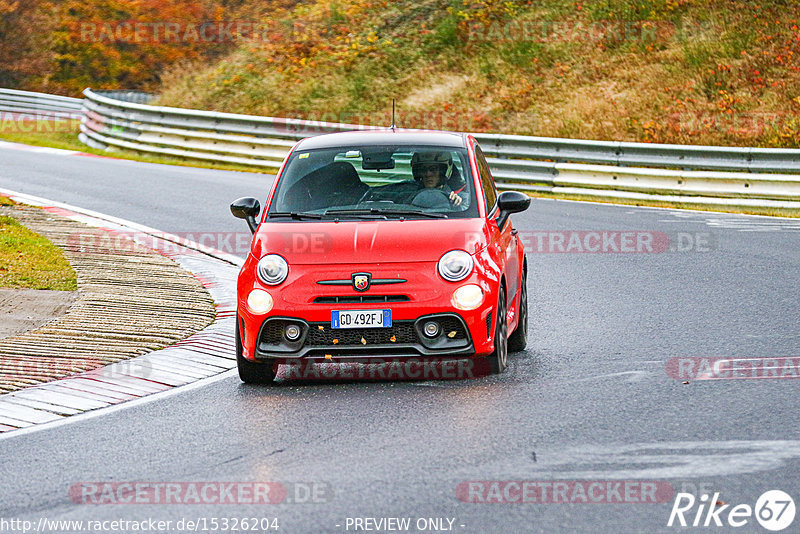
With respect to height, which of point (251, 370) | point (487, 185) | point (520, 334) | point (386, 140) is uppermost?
point (386, 140)

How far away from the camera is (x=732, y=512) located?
17.6 feet

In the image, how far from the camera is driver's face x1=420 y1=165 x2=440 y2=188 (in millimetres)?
9000

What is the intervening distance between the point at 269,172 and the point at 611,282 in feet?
43.1

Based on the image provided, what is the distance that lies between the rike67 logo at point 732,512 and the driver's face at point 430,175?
394 centimetres

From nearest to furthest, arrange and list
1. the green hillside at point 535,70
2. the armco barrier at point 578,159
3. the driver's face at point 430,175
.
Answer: the driver's face at point 430,175
the armco barrier at point 578,159
the green hillside at point 535,70

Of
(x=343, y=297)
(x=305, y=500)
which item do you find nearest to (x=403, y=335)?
(x=343, y=297)

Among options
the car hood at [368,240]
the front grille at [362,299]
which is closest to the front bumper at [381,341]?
the front grille at [362,299]

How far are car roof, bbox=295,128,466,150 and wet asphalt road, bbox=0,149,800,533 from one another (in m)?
1.75

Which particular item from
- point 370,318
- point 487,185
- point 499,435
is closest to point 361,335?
point 370,318

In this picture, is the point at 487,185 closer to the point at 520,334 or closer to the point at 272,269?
the point at 520,334

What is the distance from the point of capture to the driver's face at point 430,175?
29.5 ft

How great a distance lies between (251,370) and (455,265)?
1608 millimetres

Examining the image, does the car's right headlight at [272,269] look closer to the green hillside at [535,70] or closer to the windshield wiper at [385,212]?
the windshield wiper at [385,212]

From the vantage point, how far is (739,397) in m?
7.58
